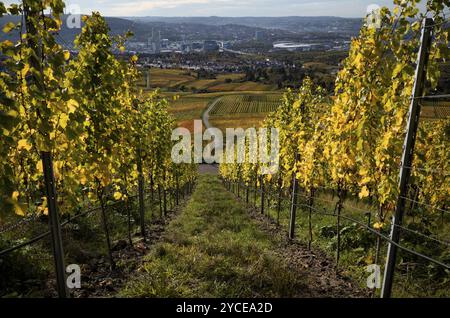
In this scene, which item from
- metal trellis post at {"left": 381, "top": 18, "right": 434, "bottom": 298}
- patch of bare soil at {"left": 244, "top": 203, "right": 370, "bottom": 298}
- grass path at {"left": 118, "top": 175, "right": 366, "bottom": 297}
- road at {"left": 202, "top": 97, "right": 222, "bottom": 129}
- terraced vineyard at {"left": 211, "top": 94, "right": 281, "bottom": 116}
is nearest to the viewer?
metal trellis post at {"left": 381, "top": 18, "right": 434, "bottom": 298}

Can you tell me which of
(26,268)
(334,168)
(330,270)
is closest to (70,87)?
(26,268)

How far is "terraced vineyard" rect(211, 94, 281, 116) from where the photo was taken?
106 meters

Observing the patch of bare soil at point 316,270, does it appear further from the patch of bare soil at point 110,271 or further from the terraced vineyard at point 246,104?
the terraced vineyard at point 246,104

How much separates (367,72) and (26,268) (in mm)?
7371

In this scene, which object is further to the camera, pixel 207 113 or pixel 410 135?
pixel 207 113

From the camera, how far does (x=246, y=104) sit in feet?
379

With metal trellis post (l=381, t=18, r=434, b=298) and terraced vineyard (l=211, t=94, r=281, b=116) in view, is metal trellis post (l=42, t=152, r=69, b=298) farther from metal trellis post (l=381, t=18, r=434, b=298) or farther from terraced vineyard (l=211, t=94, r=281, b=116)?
terraced vineyard (l=211, t=94, r=281, b=116)

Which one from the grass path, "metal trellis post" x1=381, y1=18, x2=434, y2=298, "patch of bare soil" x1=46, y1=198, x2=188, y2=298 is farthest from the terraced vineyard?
"metal trellis post" x1=381, y1=18, x2=434, y2=298

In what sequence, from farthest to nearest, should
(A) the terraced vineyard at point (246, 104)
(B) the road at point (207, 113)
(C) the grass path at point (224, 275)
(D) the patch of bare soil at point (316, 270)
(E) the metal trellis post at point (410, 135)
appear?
(A) the terraced vineyard at point (246, 104) → (B) the road at point (207, 113) → (D) the patch of bare soil at point (316, 270) → (C) the grass path at point (224, 275) → (E) the metal trellis post at point (410, 135)

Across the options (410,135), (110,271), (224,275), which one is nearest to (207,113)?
(110,271)

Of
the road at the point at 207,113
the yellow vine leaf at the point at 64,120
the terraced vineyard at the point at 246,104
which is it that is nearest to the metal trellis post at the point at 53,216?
the yellow vine leaf at the point at 64,120

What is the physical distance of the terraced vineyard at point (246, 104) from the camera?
10625 centimetres

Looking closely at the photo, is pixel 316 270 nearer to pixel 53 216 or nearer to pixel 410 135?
pixel 410 135

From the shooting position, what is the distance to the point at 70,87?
15.4 feet
